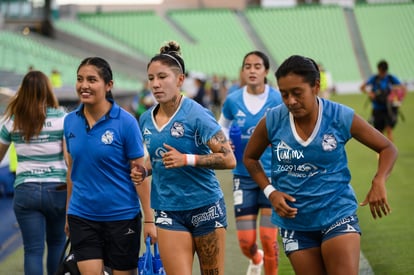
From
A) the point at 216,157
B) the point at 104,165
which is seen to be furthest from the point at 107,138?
the point at 216,157

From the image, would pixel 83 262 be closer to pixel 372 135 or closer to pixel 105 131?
pixel 105 131

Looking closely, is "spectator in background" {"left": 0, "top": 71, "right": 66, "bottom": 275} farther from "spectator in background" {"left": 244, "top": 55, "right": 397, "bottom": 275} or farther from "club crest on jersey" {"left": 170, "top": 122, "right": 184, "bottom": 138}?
"spectator in background" {"left": 244, "top": 55, "right": 397, "bottom": 275}

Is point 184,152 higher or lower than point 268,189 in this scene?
higher

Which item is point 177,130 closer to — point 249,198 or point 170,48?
point 170,48

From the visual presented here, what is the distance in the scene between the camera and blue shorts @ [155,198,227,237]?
242 inches

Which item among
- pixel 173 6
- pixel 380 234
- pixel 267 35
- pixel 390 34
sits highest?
pixel 173 6

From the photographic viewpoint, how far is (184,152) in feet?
20.0

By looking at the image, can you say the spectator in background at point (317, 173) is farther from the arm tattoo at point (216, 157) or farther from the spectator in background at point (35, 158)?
the spectator in background at point (35, 158)

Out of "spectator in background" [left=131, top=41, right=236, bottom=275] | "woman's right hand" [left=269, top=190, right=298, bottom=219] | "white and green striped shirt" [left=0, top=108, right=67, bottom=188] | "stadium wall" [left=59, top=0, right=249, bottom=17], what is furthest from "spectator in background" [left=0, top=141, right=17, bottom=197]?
"stadium wall" [left=59, top=0, right=249, bottom=17]

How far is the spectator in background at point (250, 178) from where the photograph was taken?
26.9 ft

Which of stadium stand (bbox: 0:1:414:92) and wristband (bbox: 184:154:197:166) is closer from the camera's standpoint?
wristband (bbox: 184:154:197:166)

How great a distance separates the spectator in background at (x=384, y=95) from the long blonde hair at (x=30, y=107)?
37.3 ft

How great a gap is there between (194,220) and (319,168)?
1.14m

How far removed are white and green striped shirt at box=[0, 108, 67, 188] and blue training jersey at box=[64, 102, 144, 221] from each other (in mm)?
1007
